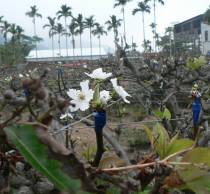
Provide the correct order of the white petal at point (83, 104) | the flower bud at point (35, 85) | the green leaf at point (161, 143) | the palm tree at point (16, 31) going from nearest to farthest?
the flower bud at point (35, 85), the green leaf at point (161, 143), the white petal at point (83, 104), the palm tree at point (16, 31)

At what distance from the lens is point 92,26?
6031cm

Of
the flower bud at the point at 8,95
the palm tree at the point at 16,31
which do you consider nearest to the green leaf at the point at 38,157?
the flower bud at the point at 8,95

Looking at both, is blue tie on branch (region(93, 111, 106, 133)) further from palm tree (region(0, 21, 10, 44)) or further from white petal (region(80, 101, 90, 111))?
palm tree (region(0, 21, 10, 44))

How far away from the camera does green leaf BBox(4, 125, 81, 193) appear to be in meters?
0.57

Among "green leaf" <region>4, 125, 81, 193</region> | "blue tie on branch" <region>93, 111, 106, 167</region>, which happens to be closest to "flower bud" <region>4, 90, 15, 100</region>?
"green leaf" <region>4, 125, 81, 193</region>

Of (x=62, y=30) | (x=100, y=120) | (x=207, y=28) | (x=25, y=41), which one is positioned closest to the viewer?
(x=100, y=120)

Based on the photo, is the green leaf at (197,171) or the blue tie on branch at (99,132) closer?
the green leaf at (197,171)

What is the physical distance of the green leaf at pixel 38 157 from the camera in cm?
57

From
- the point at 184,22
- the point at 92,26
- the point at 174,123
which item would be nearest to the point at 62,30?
the point at 92,26

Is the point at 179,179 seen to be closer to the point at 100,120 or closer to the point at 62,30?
the point at 100,120

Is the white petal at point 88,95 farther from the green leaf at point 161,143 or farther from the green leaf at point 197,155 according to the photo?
the green leaf at point 197,155

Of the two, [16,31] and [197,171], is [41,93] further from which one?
[16,31]

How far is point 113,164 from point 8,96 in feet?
0.94

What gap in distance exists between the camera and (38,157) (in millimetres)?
586
